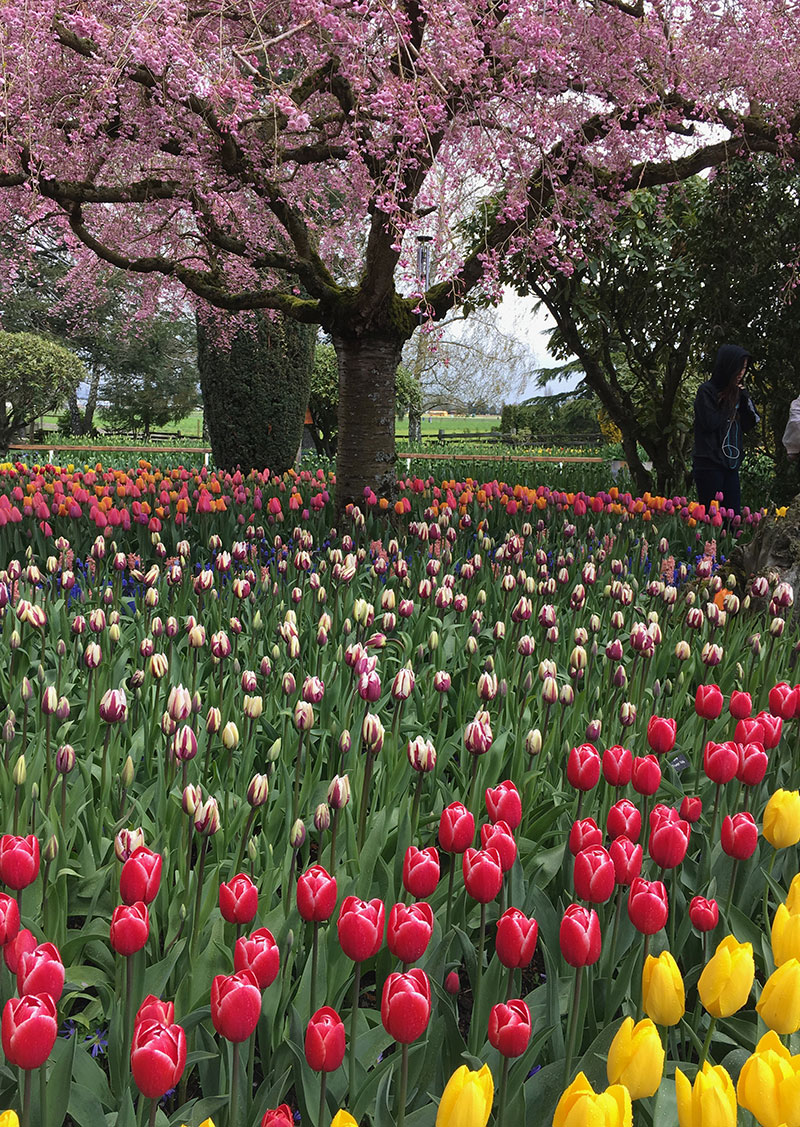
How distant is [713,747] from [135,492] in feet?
20.0

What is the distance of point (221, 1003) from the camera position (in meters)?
1.10

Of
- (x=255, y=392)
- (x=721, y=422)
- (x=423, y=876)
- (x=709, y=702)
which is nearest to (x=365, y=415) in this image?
(x=721, y=422)

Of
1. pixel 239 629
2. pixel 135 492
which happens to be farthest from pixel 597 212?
pixel 239 629

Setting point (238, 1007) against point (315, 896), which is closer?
point (238, 1007)

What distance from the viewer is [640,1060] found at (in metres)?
1.06

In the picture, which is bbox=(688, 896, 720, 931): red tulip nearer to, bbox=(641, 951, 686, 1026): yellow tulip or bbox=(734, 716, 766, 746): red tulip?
bbox=(641, 951, 686, 1026): yellow tulip

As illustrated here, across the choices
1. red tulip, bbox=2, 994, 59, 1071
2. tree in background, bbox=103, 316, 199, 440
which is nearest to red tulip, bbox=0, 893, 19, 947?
red tulip, bbox=2, 994, 59, 1071

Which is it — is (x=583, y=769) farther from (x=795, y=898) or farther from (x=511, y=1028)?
(x=511, y=1028)

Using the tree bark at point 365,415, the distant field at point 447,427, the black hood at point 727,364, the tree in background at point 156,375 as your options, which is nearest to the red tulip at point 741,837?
the tree bark at point 365,415

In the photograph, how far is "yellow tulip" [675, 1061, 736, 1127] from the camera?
0.94 metres

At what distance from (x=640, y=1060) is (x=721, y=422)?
23.5 feet

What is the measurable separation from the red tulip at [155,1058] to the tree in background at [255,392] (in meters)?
13.3

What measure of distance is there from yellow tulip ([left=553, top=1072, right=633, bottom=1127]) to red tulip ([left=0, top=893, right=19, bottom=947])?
2.52ft

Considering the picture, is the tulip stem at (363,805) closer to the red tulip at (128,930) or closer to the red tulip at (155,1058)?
the red tulip at (128,930)
